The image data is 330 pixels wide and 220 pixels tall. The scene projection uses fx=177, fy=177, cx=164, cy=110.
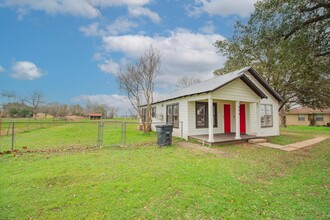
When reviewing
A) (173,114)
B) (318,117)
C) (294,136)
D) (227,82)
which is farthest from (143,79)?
(318,117)

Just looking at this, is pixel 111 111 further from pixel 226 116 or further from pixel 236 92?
pixel 236 92

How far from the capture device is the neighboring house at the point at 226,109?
10.1 meters

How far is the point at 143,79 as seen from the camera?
15.3 meters

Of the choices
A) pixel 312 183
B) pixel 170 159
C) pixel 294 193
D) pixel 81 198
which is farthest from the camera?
pixel 170 159

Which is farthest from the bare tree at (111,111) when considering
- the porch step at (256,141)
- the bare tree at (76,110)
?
the porch step at (256,141)

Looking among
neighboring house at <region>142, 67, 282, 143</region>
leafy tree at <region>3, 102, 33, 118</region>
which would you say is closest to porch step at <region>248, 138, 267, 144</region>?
neighboring house at <region>142, 67, 282, 143</region>

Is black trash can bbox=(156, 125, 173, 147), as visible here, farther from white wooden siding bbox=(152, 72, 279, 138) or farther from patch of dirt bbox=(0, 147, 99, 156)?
patch of dirt bbox=(0, 147, 99, 156)

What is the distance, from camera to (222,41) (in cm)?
1590

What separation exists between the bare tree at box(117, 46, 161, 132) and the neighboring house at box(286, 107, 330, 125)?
101 feet

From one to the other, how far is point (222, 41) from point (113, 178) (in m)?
15.3

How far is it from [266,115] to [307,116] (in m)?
26.3

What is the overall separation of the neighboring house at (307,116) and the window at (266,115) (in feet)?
79.0

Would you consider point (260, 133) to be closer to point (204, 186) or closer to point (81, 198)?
point (204, 186)

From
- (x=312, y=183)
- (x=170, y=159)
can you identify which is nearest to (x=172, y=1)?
(x=170, y=159)
